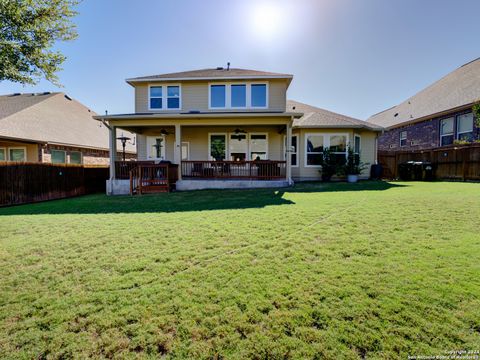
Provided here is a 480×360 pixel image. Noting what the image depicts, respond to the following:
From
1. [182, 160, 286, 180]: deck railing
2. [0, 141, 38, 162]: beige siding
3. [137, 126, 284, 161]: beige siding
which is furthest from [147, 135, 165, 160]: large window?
[0, 141, 38, 162]: beige siding

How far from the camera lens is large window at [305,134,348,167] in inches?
528

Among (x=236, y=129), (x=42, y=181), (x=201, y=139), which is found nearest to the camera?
(x=42, y=181)

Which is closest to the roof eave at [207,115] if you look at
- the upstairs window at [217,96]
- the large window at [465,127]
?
the upstairs window at [217,96]

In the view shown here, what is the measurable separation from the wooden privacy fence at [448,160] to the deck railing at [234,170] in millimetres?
8158

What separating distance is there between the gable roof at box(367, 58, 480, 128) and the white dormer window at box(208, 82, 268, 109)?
11109 millimetres

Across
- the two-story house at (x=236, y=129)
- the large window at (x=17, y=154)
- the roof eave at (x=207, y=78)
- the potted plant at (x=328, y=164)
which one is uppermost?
the roof eave at (x=207, y=78)

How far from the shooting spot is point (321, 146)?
531 inches

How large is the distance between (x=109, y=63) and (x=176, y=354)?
15.4m

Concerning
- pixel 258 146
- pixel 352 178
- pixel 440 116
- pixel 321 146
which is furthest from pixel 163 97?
pixel 440 116

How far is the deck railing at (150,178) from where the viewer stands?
34.6 feet

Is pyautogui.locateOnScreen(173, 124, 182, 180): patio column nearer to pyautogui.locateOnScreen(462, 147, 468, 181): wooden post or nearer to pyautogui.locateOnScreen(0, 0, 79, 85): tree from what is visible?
pyautogui.locateOnScreen(0, 0, 79, 85): tree

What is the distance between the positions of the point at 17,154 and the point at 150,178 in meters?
10.5

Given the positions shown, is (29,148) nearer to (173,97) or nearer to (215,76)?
(173,97)

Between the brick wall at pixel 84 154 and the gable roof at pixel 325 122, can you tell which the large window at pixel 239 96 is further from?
the brick wall at pixel 84 154
